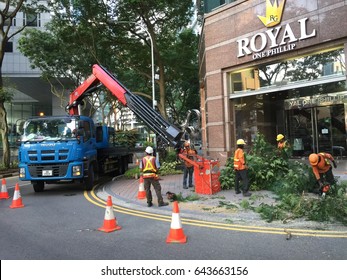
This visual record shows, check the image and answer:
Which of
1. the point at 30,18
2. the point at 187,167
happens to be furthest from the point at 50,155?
the point at 30,18

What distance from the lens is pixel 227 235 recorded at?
5.90 meters

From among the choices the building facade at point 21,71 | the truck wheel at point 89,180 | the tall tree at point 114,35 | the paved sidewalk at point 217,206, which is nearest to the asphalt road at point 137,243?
the paved sidewalk at point 217,206

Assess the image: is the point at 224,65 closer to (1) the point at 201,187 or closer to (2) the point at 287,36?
(2) the point at 287,36

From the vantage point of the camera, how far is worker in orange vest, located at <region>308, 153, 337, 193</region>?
307 inches

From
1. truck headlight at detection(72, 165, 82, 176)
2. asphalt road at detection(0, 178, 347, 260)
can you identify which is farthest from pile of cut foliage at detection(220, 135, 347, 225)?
truck headlight at detection(72, 165, 82, 176)

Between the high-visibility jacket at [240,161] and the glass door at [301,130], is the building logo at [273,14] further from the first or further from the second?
the high-visibility jacket at [240,161]

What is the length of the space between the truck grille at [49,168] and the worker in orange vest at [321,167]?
24.2ft

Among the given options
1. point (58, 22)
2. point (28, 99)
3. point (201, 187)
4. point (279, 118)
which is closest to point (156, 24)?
point (58, 22)

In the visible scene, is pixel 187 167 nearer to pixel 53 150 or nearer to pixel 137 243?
pixel 53 150

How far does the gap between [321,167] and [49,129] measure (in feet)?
27.8

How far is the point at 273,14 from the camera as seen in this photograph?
45.5 ft

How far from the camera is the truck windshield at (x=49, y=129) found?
1113cm

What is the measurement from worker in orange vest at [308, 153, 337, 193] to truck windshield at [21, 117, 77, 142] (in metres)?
7.47

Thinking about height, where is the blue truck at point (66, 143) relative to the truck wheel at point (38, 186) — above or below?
above
